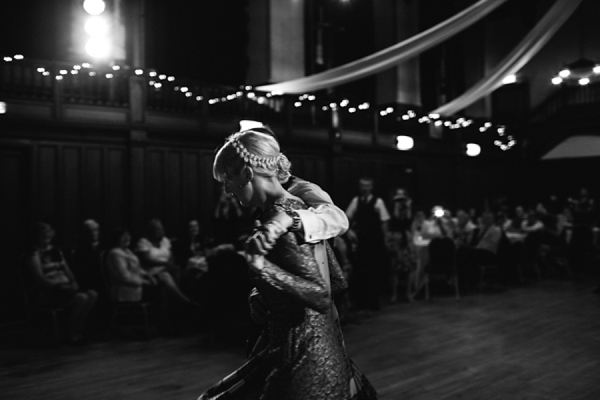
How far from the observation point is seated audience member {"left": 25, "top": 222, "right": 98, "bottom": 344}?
5.19 meters

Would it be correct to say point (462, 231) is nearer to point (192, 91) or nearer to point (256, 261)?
point (192, 91)

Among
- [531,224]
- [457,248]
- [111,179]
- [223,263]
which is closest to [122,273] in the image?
[223,263]

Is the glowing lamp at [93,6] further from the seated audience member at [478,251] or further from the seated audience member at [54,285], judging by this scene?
the seated audience member at [478,251]

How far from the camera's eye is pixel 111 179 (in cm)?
803

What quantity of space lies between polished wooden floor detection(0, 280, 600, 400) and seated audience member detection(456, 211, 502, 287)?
1619 mm

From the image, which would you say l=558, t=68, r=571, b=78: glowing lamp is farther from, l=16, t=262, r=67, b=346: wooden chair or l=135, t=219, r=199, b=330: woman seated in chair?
l=16, t=262, r=67, b=346: wooden chair

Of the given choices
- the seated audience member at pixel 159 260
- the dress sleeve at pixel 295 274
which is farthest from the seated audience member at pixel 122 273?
the dress sleeve at pixel 295 274

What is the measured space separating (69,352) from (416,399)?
2960 mm

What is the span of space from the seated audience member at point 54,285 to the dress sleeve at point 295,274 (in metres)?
4.21

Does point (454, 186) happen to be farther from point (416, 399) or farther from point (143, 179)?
point (416, 399)

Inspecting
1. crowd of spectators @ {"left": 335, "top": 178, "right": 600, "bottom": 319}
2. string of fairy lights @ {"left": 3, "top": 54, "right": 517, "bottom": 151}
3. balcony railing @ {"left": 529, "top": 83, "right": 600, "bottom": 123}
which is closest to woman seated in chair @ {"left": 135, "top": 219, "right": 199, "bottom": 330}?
crowd of spectators @ {"left": 335, "top": 178, "right": 600, "bottom": 319}

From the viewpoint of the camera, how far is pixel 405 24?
12977 mm

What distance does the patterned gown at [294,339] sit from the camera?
5.02 ft

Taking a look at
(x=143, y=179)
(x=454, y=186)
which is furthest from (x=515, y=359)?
(x=454, y=186)
